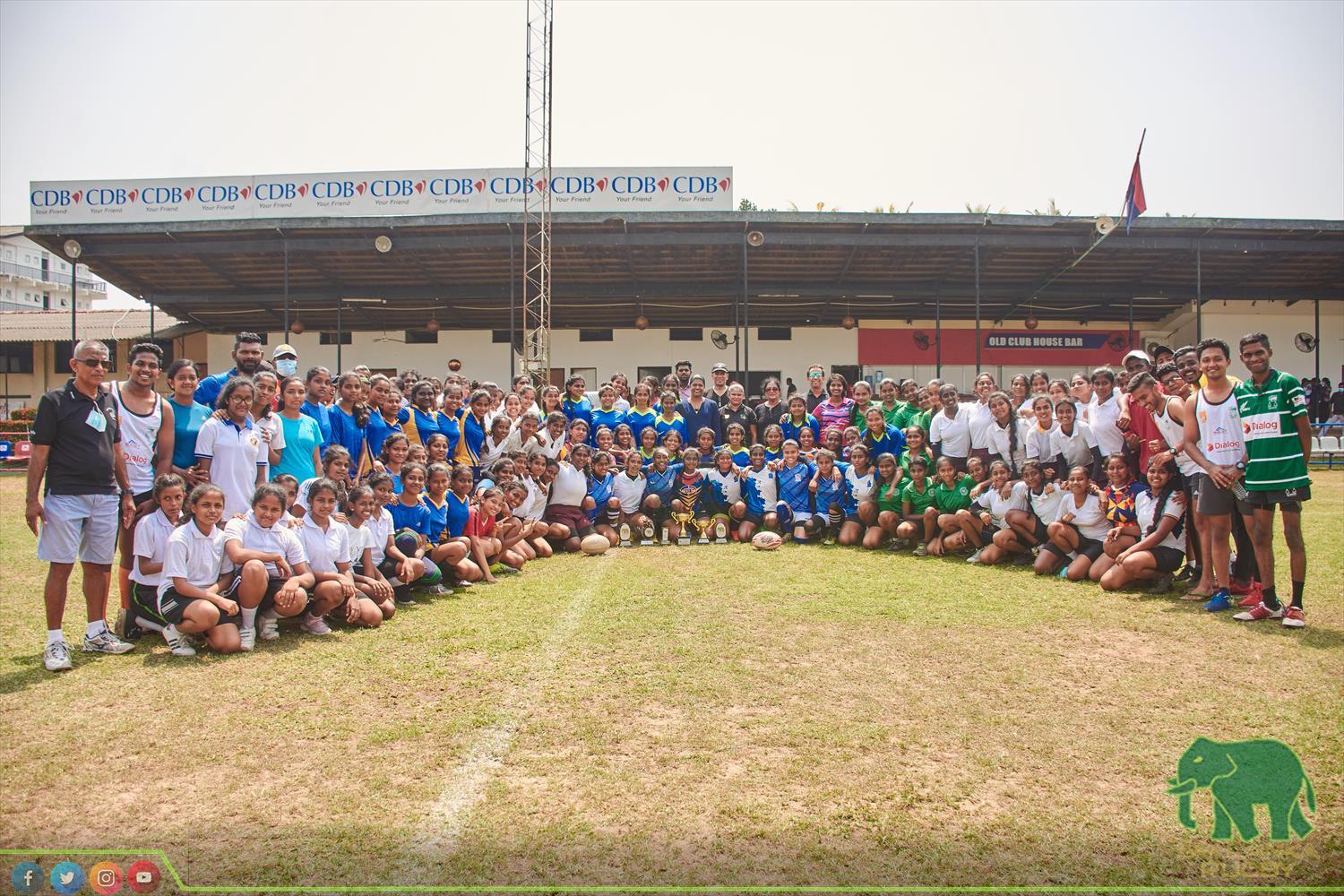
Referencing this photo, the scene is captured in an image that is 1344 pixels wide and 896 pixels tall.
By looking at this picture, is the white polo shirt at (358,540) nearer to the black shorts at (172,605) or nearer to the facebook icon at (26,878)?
the black shorts at (172,605)

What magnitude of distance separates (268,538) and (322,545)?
1.21ft

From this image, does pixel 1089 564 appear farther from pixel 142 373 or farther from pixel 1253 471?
pixel 142 373

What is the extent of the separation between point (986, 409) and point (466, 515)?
5.61 m

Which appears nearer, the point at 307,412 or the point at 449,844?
the point at 449,844

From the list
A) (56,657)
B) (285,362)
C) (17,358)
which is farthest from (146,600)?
(17,358)

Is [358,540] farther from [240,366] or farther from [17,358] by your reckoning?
[17,358]

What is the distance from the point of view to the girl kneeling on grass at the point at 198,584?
16.7 feet

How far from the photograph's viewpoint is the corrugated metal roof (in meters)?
25.7

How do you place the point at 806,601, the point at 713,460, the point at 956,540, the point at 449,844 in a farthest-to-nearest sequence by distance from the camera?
the point at 713,460, the point at 956,540, the point at 806,601, the point at 449,844

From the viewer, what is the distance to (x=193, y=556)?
5.20 meters

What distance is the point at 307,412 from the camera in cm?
704

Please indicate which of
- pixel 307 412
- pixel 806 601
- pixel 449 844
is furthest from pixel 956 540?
pixel 449 844

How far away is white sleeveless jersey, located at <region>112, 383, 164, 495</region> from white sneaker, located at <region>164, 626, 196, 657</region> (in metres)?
1.07

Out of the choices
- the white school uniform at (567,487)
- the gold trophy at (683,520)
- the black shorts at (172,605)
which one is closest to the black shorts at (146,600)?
the black shorts at (172,605)
